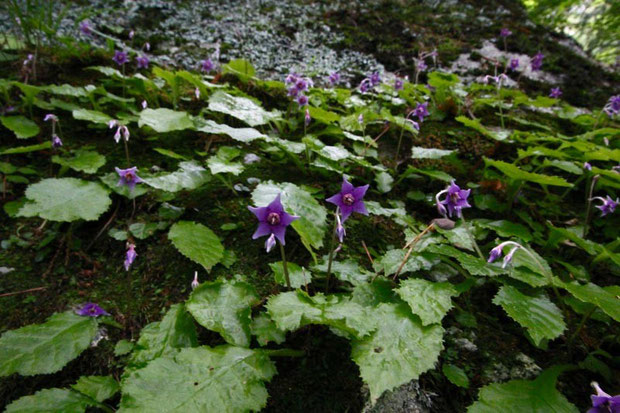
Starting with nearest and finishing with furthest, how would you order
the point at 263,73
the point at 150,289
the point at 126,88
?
the point at 150,289, the point at 126,88, the point at 263,73

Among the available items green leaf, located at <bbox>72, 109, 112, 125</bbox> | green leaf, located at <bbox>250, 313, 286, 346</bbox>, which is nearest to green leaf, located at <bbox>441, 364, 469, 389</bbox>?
green leaf, located at <bbox>250, 313, 286, 346</bbox>

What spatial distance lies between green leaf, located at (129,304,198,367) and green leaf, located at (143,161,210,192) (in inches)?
32.3

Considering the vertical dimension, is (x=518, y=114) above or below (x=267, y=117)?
above

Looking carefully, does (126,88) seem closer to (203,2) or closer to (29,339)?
(29,339)

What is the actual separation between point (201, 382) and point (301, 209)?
95 centimetres

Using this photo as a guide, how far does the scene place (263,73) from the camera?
5.05 m

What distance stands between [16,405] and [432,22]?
8.71 m

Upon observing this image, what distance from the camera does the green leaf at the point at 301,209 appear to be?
5.47ft

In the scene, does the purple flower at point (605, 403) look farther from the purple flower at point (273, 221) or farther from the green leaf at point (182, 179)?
the green leaf at point (182, 179)

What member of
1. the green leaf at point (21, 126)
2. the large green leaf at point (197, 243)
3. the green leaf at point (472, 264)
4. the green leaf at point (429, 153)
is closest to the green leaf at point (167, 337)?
the large green leaf at point (197, 243)

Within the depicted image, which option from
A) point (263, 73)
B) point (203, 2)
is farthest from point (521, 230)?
point (203, 2)

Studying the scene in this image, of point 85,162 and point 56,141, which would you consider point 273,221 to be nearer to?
point 85,162

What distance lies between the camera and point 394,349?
117 cm

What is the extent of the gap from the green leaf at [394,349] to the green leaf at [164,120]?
6.77 ft
